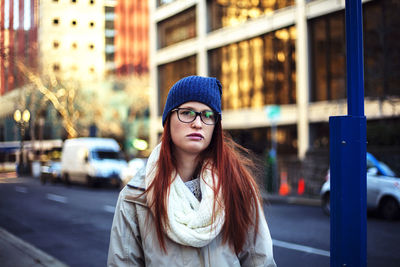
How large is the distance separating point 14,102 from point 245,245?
6.23 meters

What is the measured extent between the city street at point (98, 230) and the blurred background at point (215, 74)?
0.06 meters

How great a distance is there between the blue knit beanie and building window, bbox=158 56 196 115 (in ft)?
94.4

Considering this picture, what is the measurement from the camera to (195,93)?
7.63 feet

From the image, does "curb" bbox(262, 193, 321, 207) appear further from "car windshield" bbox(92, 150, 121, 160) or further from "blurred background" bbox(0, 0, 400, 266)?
"car windshield" bbox(92, 150, 121, 160)

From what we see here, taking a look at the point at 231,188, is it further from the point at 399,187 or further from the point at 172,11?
the point at 172,11

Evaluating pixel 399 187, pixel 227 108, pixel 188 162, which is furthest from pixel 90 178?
pixel 188 162

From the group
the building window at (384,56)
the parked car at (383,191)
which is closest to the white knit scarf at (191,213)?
the parked car at (383,191)

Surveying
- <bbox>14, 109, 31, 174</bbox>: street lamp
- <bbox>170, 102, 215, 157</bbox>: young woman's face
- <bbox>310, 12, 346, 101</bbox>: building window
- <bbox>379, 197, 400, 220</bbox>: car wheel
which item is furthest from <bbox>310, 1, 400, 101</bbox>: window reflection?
<bbox>170, 102, 215, 157</bbox>: young woman's face

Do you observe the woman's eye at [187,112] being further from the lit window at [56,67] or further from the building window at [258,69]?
the building window at [258,69]

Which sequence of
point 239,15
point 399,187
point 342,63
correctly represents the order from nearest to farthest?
point 399,187
point 342,63
point 239,15

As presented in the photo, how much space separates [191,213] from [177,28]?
32405 mm

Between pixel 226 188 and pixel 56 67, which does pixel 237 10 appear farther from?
pixel 226 188

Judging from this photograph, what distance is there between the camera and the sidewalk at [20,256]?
6.53 meters

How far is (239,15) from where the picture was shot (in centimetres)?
2736
